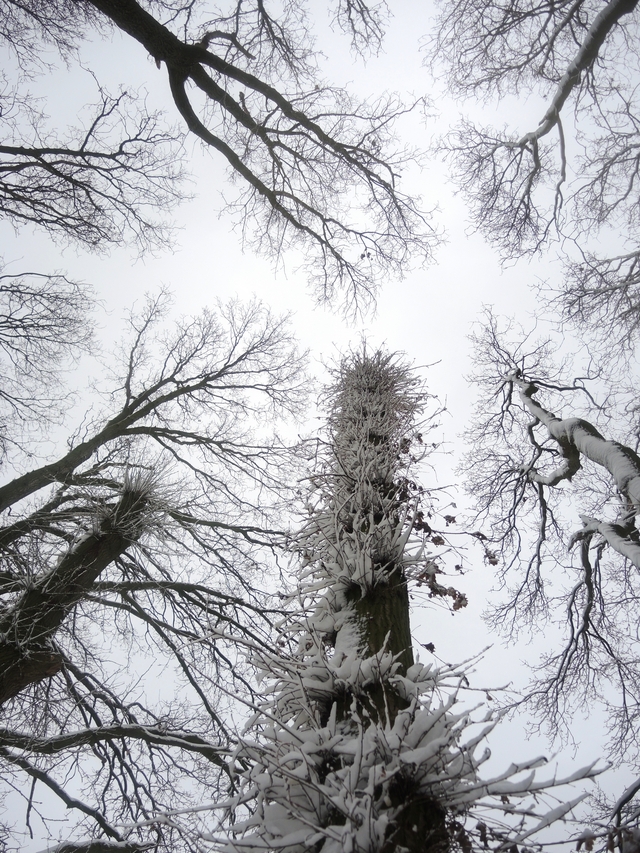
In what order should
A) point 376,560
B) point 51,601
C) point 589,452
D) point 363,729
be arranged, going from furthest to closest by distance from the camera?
point 589,452, point 51,601, point 376,560, point 363,729

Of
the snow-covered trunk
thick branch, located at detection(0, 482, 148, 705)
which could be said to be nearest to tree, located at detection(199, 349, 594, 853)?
the snow-covered trunk

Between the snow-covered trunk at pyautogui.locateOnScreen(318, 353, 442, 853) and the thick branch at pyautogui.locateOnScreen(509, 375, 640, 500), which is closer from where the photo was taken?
the snow-covered trunk at pyautogui.locateOnScreen(318, 353, 442, 853)

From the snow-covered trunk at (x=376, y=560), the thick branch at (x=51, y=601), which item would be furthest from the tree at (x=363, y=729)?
the thick branch at (x=51, y=601)

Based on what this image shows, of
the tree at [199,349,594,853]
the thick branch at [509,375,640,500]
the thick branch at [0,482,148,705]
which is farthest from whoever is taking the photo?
the thick branch at [509,375,640,500]

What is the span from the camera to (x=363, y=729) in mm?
1596

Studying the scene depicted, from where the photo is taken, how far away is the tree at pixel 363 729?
1.39m

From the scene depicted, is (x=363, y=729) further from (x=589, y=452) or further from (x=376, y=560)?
(x=589, y=452)

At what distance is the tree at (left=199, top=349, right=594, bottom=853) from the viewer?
139 cm

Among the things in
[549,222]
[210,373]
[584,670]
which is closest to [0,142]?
[210,373]

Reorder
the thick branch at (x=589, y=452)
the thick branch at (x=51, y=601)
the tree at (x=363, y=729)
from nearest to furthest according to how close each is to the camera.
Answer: the tree at (x=363, y=729) < the thick branch at (x=51, y=601) < the thick branch at (x=589, y=452)

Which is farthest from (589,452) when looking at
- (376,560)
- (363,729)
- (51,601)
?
(51,601)

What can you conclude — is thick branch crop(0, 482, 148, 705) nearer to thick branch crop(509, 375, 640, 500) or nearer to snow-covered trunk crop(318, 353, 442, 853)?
snow-covered trunk crop(318, 353, 442, 853)

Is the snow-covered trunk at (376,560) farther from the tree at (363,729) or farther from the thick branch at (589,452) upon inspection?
the thick branch at (589,452)

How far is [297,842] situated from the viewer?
139cm
